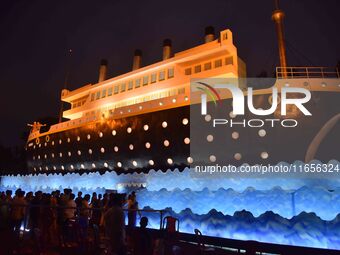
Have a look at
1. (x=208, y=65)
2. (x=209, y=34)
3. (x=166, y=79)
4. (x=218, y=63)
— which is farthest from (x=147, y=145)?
(x=209, y=34)

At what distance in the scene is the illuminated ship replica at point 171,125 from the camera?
9.59 metres

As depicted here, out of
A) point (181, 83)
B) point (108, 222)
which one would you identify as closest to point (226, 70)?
point (181, 83)

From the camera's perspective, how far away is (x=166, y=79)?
14.7 m

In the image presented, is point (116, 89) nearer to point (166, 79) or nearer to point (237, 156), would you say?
point (166, 79)

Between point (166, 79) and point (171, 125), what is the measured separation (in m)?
3.93

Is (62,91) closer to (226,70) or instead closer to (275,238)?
(226,70)

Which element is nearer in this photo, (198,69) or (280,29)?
(280,29)

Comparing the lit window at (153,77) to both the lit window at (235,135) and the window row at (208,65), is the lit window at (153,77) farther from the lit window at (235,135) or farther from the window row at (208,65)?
the lit window at (235,135)

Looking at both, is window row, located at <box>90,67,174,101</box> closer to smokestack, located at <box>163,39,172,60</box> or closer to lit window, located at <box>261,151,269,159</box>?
smokestack, located at <box>163,39,172,60</box>

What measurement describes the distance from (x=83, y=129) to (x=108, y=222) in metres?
11.8

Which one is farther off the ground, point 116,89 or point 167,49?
point 167,49

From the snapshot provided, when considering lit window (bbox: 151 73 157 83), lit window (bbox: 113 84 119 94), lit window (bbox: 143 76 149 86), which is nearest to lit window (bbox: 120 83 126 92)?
lit window (bbox: 113 84 119 94)

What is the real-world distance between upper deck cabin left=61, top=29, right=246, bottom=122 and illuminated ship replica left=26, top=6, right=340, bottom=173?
46mm

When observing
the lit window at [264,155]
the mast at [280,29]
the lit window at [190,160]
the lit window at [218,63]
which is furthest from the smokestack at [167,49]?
the lit window at [264,155]
